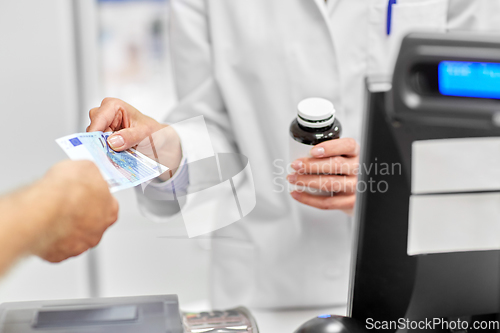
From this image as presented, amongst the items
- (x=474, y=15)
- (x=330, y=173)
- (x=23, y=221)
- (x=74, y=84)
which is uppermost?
(x=474, y=15)

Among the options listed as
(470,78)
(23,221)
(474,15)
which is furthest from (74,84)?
(470,78)

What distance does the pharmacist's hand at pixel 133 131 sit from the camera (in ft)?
2.03

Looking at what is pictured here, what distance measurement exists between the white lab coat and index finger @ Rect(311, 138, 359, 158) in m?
0.26

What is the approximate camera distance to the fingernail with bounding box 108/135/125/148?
1.99ft

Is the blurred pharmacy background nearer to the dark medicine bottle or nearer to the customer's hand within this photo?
the dark medicine bottle

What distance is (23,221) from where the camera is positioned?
16.2 inches

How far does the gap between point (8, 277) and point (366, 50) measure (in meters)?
0.80

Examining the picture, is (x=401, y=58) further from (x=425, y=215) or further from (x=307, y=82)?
(x=307, y=82)

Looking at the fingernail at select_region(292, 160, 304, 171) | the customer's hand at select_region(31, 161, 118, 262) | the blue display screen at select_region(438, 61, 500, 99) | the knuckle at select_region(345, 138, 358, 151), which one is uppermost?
the blue display screen at select_region(438, 61, 500, 99)

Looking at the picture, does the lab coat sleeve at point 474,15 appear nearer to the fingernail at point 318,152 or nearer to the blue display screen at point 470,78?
the fingernail at point 318,152

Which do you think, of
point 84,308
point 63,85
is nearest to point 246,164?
point 84,308

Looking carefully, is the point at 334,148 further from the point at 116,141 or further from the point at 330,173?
the point at 116,141

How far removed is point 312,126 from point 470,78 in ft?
1.13

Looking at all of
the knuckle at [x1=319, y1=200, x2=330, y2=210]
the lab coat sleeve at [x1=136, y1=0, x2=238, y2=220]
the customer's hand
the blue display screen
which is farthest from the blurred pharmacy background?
the blue display screen
